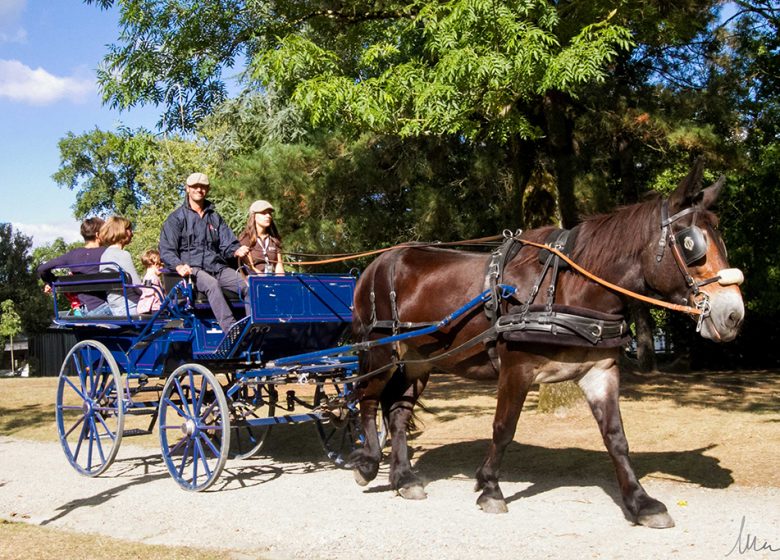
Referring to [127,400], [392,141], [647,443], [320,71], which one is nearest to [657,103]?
[392,141]

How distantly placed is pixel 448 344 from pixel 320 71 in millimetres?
5303

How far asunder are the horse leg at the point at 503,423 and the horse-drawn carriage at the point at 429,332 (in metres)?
0.01

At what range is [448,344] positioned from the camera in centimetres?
658

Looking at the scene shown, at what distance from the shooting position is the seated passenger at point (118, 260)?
833 centimetres

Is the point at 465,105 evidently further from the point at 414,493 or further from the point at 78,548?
the point at 78,548

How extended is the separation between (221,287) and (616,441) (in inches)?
158

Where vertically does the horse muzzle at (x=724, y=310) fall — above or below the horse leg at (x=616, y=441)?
above

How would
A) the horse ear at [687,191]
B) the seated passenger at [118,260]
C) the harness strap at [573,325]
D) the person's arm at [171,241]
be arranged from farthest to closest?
the seated passenger at [118,260] → the person's arm at [171,241] → the harness strap at [573,325] → the horse ear at [687,191]

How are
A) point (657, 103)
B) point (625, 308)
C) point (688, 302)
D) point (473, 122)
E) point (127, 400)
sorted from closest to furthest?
point (688, 302), point (625, 308), point (127, 400), point (473, 122), point (657, 103)

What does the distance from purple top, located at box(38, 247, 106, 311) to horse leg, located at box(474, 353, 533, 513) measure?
444 centimetres

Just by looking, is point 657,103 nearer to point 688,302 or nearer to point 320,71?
point 320,71

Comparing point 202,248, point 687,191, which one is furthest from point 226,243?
point 687,191

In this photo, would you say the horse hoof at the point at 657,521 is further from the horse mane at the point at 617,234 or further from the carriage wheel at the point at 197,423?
the carriage wheel at the point at 197,423
